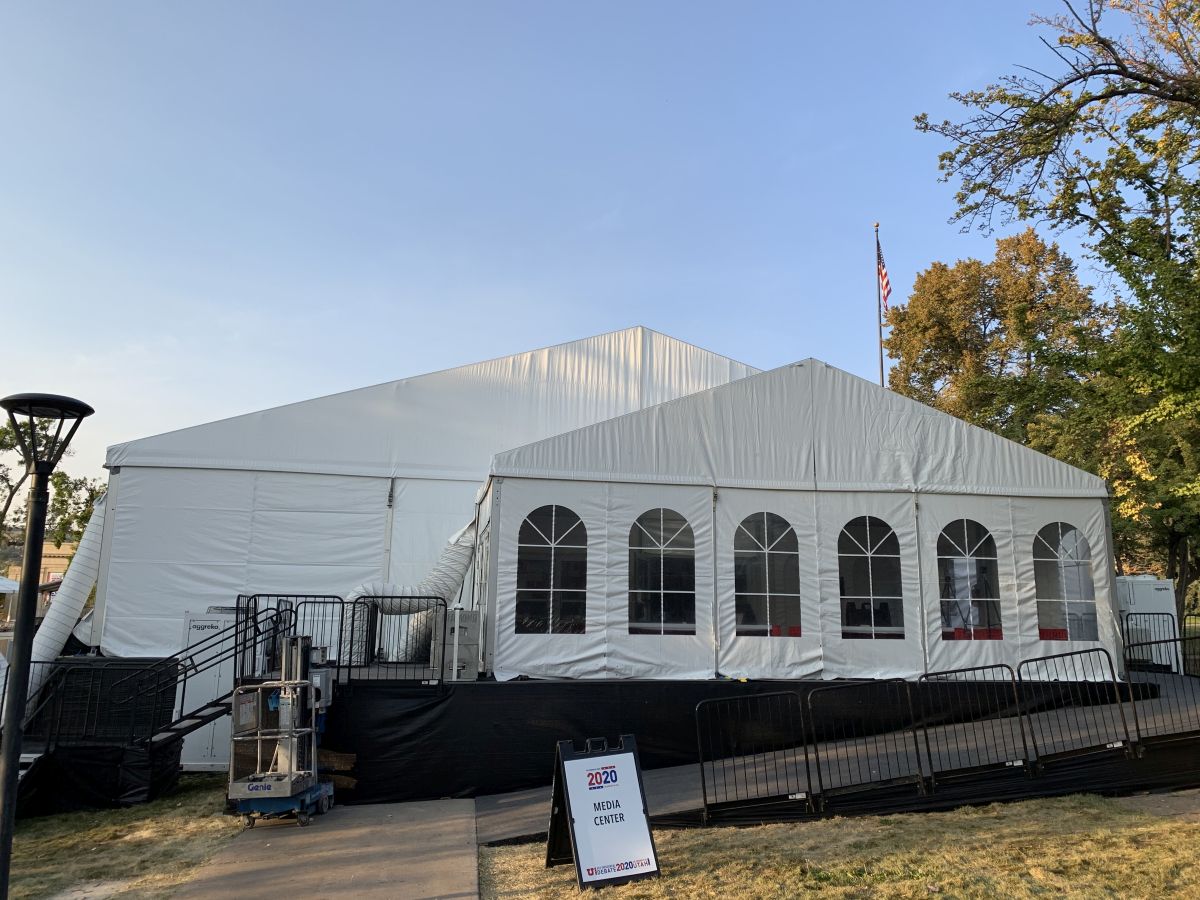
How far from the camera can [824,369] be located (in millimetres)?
11984

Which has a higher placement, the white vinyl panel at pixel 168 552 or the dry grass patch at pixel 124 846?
the white vinyl panel at pixel 168 552

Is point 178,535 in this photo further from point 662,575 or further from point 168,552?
point 662,575

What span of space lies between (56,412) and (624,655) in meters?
7.14

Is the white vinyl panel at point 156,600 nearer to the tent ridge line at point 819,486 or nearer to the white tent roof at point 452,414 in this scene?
the white tent roof at point 452,414

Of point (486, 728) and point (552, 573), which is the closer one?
point (486, 728)

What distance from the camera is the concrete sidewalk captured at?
6.48 meters

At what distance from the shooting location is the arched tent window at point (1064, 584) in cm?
1141

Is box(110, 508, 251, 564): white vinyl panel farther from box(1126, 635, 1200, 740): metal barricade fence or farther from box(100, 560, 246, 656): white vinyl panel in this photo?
box(1126, 635, 1200, 740): metal barricade fence

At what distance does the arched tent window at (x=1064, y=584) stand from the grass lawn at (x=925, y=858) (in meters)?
3.85

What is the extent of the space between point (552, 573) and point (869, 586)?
4390mm

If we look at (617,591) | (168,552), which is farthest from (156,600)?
(617,591)

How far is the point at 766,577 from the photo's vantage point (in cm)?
1120

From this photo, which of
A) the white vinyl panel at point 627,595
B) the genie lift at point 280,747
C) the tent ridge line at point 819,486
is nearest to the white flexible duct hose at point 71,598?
the genie lift at point 280,747

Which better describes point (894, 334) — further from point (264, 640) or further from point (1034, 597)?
point (264, 640)
